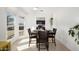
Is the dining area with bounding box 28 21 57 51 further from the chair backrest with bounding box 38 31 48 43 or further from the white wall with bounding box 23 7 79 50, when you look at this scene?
the white wall with bounding box 23 7 79 50

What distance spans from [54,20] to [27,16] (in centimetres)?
64

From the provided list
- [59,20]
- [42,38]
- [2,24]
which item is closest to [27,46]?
[42,38]

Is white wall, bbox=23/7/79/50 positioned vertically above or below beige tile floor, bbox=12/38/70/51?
above

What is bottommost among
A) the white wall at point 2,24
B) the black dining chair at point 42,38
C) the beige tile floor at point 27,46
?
the beige tile floor at point 27,46

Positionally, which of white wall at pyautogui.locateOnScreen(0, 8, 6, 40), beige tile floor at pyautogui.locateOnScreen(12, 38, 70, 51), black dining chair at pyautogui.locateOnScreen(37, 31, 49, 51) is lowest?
beige tile floor at pyautogui.locateOnScreen(12, 38, 70, 51)

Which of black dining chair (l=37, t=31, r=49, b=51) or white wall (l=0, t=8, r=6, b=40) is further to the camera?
black dining chair (l=37, t=31, r=49, b=51)

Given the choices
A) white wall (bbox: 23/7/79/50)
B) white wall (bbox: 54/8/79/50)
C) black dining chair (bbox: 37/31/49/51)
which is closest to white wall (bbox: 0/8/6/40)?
white wall (bbox: 23/7/79/50)

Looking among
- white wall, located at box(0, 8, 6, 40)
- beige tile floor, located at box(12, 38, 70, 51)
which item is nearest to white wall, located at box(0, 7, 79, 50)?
white wall, located at box(0, 8, 6, 40)

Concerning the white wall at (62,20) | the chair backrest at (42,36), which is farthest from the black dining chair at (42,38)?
the white wall at (62,20)

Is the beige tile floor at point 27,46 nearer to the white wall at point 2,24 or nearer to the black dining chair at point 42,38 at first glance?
the black dining chair at point 42,38
